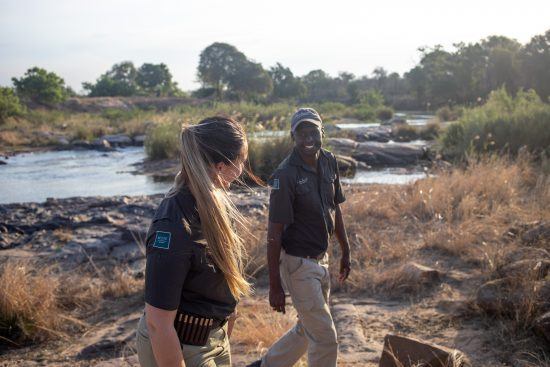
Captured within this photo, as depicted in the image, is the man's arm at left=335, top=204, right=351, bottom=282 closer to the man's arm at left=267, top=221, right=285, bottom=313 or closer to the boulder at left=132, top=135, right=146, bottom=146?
the man's arm at left=267, top=221, right=285, bottom=313

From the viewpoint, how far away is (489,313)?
4.34m

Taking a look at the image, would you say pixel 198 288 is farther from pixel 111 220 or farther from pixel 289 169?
pixel 111 220

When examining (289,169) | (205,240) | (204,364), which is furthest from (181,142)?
(289,169)

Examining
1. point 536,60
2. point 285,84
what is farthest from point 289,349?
point 285,84

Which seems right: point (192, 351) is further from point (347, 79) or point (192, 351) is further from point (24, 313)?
point (347, 79)

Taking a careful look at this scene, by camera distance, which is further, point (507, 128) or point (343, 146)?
point (343, 146)

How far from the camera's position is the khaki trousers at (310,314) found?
10.5ft

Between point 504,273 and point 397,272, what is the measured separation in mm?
1057

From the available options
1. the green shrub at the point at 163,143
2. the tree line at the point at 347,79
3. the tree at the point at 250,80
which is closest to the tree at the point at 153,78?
the tree line at the point at 347,79

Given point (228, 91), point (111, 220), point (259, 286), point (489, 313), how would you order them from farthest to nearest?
point (228, 91)
point (111, 220)
point (259, 286)
point (489, 313)

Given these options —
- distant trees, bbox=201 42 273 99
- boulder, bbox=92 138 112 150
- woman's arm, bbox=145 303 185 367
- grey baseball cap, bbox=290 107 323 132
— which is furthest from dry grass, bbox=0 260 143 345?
distant trees, bbox=201 42 273 99

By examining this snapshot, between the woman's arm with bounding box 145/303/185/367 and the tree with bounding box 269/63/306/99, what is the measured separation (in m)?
76.2

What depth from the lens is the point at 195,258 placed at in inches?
74.3

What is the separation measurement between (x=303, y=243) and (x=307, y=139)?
0.60 meters
